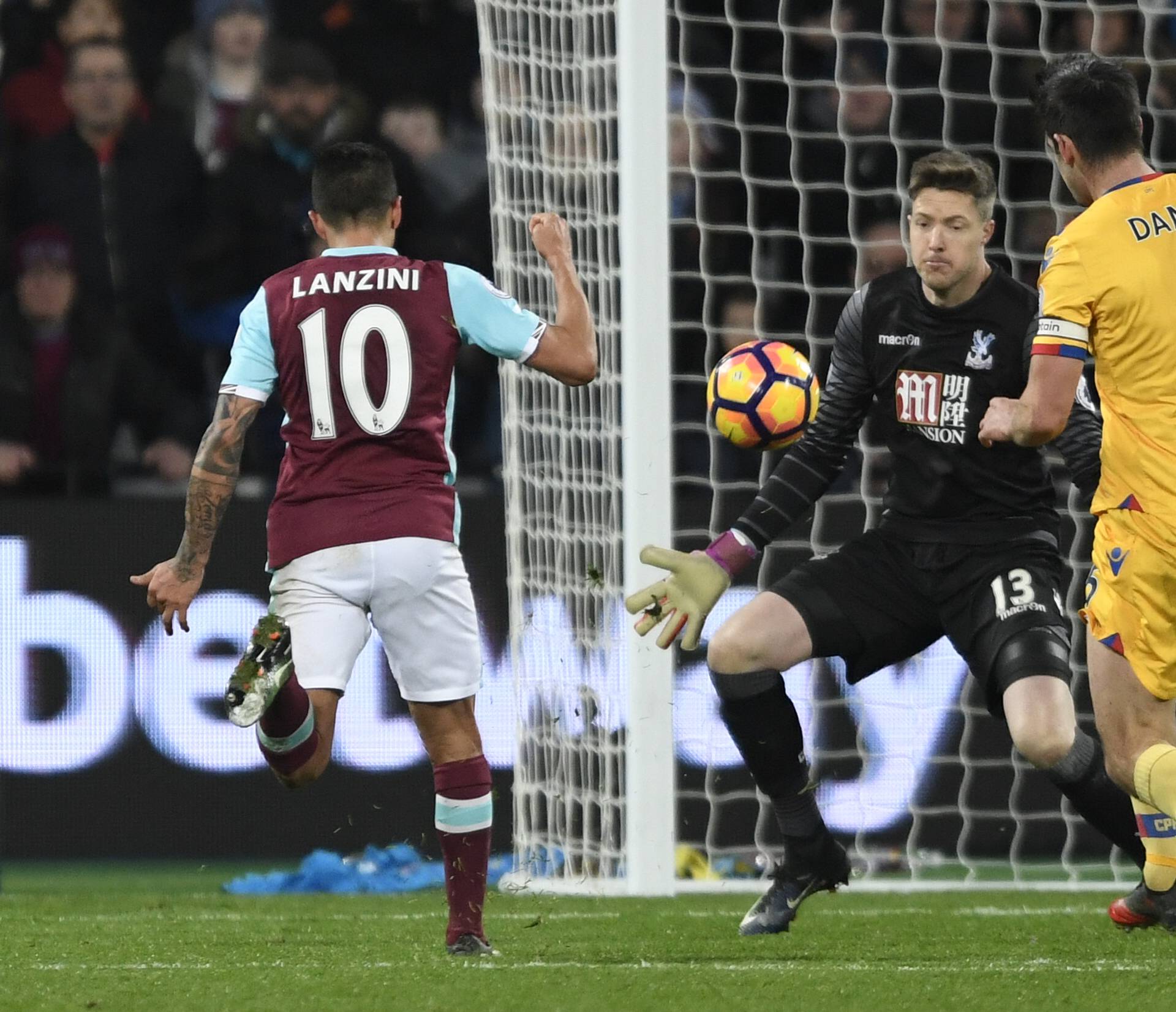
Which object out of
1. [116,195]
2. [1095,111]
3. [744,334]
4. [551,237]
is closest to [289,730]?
[551,237]

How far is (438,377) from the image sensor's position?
4352 millimetres

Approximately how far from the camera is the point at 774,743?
4938 millimetres

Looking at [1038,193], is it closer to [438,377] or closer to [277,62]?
[277,62]

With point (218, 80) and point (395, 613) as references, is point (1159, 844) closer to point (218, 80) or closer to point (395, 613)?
point (395, 613)

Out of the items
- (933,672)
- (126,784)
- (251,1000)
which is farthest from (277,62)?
(251,1000)

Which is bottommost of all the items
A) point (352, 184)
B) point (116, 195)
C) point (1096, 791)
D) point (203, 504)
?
point (1096, 791)

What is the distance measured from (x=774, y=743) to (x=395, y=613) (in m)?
1.15

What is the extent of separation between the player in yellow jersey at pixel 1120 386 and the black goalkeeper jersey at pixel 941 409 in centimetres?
57

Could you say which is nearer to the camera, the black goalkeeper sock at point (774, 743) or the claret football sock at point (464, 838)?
the claret football sock at point (464, 838)

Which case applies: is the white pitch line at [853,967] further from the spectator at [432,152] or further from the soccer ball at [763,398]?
the spectator at [432,152]

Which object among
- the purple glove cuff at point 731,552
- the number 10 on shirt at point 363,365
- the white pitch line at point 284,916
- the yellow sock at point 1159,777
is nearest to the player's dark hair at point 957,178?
the purple glove cuff at point 731,552

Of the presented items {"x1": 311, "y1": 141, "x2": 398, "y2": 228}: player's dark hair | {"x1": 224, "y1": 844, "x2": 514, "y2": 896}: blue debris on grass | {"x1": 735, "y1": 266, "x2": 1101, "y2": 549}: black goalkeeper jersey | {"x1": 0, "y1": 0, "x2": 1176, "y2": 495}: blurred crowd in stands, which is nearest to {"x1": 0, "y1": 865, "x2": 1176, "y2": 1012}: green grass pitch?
{"x1": 224, "y1": 844, "x2": 514, "y2": 896}: blue debris on grass

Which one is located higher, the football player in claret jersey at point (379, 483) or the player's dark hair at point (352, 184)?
the player's dark hair at point (352, 184)

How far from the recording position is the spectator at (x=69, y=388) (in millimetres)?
7680
